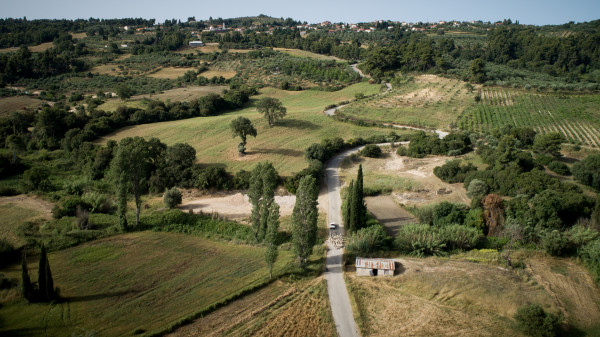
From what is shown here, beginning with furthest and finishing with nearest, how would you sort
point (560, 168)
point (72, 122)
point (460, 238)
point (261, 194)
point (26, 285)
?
point (72, 122) < point (560, 168) < point (261, 194) < point (460, 238) < point (26, 285)

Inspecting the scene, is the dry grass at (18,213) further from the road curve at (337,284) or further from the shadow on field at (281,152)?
the shadow on field at (281,152)

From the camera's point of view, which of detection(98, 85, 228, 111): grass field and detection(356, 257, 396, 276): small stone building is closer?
detection(356, 257, 396, 276): small stone building

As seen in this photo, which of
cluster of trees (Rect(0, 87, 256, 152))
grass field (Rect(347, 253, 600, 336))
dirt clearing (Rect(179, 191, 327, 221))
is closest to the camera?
grass field (Rect(347, 253, 600, 336))

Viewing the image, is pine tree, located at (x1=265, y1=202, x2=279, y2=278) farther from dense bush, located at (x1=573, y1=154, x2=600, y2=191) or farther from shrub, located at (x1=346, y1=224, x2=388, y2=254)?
dense bush, located at (x1=573, y1=154, x2=600, y2=191)

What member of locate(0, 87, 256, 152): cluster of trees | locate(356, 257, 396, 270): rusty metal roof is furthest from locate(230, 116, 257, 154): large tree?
locate(356, 257, 396, 270): rusty metal roof

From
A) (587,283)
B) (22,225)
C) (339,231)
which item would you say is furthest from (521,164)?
A: (22,225)

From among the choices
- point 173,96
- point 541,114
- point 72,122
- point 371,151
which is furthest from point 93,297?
point 541,114

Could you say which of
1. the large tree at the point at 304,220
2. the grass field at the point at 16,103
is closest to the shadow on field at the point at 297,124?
the large tree at the point at 304,220

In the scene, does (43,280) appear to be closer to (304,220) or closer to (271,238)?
(271,238)
